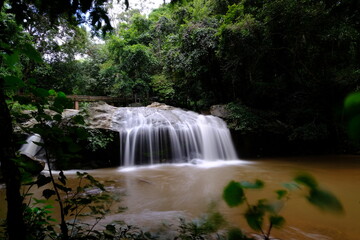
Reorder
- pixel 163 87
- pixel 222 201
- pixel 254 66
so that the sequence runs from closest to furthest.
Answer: pixel 222 201 → pixel 254 66 → pixel 163 87

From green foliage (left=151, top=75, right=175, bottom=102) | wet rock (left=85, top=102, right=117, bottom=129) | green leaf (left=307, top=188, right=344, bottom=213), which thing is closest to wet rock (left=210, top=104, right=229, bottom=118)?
green foliage (left=151, top=75, right=175, bottom=102)

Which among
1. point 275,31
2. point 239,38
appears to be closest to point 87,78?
point 239,38

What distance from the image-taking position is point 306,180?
55 cm

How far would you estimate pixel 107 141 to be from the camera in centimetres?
739

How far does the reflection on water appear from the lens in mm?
2654

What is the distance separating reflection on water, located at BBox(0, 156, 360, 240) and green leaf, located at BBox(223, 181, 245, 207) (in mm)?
326

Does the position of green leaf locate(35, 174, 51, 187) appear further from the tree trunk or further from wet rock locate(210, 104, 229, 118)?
wet rock locate(210, 104, 229, 118)

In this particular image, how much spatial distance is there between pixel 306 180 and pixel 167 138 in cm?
790

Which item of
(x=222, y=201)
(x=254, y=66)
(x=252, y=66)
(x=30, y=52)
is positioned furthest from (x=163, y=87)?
(x=30, y=52)

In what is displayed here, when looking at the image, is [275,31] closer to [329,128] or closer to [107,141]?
[329,128]

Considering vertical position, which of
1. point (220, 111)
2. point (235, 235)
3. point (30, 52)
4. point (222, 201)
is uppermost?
point (220, 111)

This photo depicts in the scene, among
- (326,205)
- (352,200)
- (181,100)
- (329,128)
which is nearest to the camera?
(326,205)

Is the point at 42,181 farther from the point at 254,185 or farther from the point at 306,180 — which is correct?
the point at 306,180

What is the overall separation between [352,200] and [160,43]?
51.3ft
